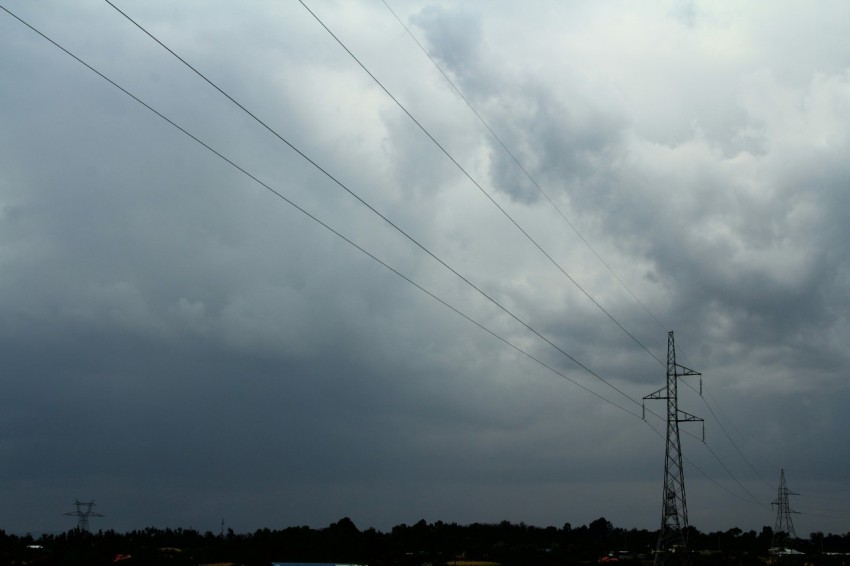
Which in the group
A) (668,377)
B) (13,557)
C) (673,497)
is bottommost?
(13,557)

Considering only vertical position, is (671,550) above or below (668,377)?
below

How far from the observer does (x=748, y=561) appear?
173 m

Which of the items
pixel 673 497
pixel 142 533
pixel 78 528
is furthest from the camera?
pixel 142 533

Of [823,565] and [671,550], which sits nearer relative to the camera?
[671,550]

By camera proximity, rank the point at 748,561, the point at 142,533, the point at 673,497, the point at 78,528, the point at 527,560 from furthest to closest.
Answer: the point at 142,533
the point at 748,561
the point at 78,528
the point at 527,560
the point at 673,497

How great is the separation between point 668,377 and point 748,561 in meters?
101

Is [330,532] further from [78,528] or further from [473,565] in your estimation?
[473,565]

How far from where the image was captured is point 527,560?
457 feet

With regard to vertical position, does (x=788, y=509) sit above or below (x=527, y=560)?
above

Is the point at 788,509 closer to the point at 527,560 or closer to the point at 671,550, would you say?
the point at 527,560

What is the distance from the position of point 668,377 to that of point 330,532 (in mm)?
114967

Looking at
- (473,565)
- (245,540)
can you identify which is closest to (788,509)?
(473,565)

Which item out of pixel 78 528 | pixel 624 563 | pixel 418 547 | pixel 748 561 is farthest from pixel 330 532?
pixel 748 561

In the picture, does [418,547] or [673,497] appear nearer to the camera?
[673,497]
